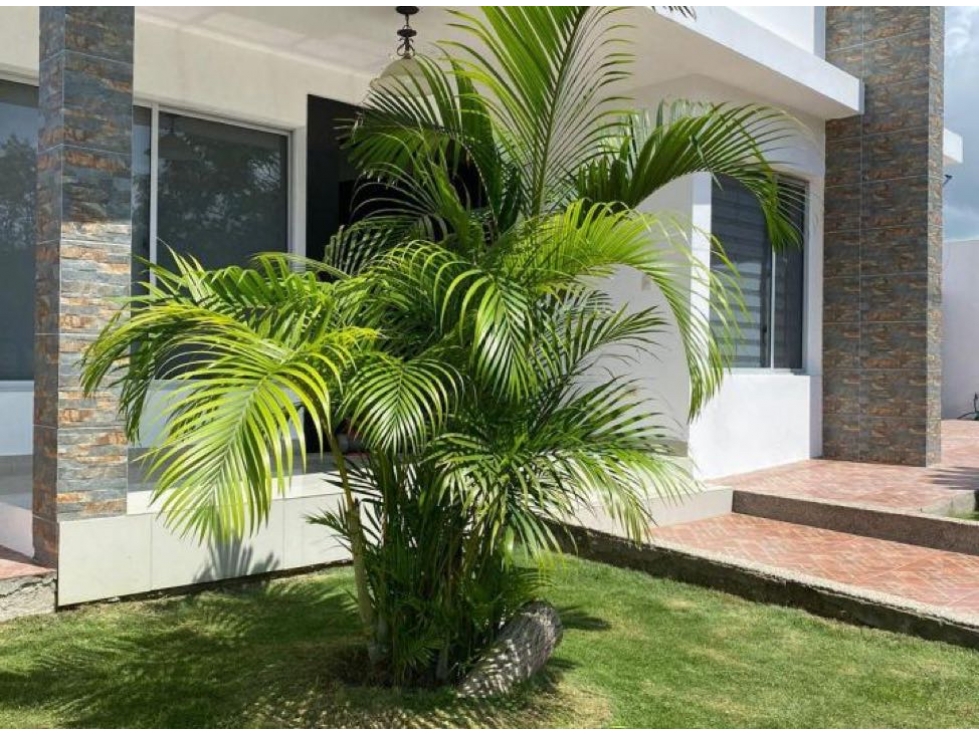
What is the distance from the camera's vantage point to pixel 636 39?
702 centimetres

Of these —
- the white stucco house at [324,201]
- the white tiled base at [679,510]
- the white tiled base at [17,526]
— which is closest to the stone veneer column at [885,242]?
the white stucco house at [324,201]

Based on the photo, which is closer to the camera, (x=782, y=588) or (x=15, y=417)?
(x=782, y=588)

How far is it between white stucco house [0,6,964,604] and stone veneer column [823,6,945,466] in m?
0.02

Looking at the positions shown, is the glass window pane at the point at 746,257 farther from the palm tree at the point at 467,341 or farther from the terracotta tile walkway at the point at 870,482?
the palm tree at the point at 467,341

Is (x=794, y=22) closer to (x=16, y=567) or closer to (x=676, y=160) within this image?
(x=676, y=160)

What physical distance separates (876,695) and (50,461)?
4075 millimetres

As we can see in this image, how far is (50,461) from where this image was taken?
15.1ft

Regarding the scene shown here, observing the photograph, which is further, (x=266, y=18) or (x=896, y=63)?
(x=896, y=63)

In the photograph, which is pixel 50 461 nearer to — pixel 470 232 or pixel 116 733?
pixel 116 733

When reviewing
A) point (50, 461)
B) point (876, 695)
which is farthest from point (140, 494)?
point (876, 695)

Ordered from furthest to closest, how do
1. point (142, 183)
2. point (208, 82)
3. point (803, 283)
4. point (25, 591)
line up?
point (803, 283)
point (208, 82)
point (142, 183)
point (25, 591)

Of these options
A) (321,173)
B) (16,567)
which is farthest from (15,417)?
(321,173)

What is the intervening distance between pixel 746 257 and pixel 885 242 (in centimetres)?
162

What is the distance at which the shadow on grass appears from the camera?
332 cm
